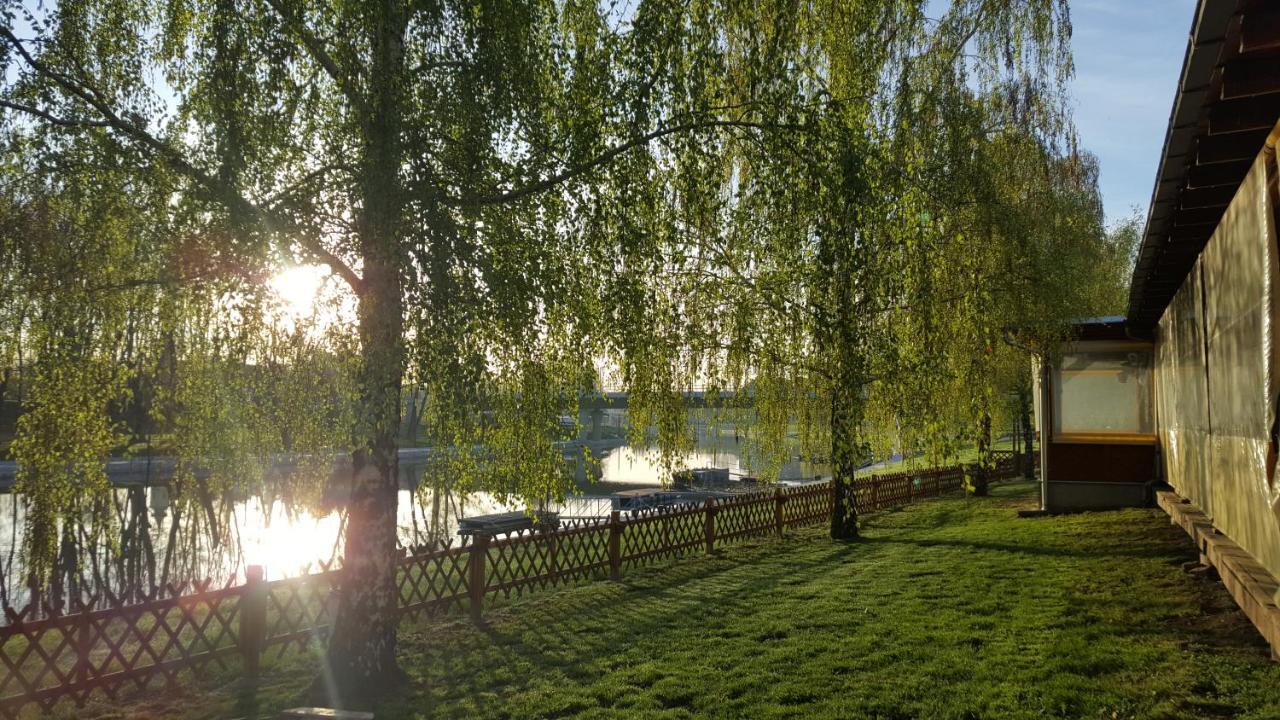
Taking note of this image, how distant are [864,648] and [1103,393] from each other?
37.2ft

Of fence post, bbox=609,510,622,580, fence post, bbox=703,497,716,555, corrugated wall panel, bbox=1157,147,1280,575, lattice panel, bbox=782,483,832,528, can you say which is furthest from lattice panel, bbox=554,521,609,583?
corrugated wall panel, bbox=1157,147,1280,575

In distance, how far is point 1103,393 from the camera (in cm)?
1662

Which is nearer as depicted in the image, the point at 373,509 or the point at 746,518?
the point at 373,509

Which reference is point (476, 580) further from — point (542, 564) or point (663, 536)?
point (663, 536)

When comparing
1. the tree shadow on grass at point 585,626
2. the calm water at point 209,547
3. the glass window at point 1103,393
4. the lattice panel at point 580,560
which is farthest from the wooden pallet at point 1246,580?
the lattice panel at point 580,560

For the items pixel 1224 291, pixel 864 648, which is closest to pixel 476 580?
pixel 864 648

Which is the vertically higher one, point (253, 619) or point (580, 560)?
point (253, 619)

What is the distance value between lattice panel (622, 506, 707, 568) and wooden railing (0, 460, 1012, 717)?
1.1 inches

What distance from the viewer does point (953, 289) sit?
45.7 ft

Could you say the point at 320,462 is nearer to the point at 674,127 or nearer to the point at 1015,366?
the point at 674,127

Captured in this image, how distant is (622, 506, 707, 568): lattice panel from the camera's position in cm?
1498

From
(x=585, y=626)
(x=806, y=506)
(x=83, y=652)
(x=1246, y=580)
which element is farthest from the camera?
(x=806, y=506)

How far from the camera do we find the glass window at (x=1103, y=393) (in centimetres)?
1612

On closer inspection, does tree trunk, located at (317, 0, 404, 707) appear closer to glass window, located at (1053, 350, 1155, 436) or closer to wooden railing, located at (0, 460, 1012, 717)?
wooden railing, located at (0, 460, 1012, 717)
